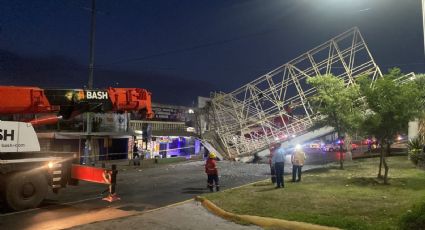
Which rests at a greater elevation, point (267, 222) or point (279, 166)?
point (279, 166)

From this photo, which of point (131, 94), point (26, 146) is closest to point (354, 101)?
point (131, 94)

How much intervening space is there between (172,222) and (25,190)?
5263 millimetres

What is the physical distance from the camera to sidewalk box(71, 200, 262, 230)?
945cm

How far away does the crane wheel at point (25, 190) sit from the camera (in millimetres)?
12164

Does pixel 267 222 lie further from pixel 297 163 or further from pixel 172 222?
pixel 297 163

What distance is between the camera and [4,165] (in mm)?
11984

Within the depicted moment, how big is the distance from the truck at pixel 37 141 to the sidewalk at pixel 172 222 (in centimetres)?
266

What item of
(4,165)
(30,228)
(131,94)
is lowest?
(30,228)

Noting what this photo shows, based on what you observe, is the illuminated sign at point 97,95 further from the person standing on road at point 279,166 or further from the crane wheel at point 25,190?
the person standing on road at point 279,166

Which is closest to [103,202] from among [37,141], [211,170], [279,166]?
[37,141]

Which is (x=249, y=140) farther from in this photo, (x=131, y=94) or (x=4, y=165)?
(x=4, y=165)

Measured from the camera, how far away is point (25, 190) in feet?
41.2

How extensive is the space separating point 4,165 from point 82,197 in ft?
11.4

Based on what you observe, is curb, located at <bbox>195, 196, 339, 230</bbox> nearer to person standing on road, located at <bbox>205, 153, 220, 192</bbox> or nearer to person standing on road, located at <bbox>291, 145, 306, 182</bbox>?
person standing on road, located at <bbox>205, 153, 220, 192</bbox>
